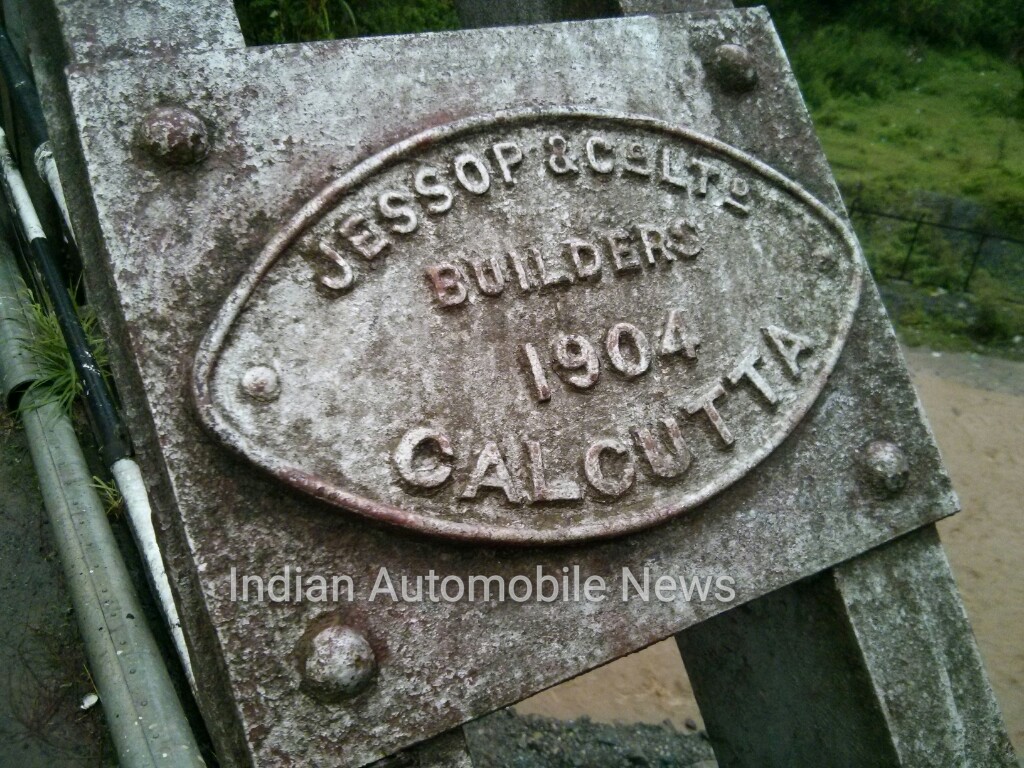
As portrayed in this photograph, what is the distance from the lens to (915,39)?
697cm

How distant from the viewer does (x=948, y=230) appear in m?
6.41

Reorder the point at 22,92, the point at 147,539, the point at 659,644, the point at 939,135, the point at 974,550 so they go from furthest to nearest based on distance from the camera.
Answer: the point at 939,135, the point at 974,550, the point at 659,644, the point at 22,92, the point at 147,539

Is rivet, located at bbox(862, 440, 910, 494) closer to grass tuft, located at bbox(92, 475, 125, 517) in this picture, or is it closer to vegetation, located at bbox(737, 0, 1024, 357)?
grass tuft, located at bbox(92, 475, 125, 517)

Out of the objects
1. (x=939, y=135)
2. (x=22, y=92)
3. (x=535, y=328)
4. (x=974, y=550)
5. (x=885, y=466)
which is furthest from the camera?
(x=939, y=135)

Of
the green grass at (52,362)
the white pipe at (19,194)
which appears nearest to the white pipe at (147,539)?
→ the green grass at (52,362)

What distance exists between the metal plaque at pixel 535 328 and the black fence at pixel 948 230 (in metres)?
5.39

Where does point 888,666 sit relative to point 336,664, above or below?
below

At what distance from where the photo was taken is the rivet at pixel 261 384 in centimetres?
112

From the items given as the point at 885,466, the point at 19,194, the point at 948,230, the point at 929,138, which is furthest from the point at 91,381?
the point at 929,138

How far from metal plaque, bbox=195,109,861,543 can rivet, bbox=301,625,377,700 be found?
17 centimetres

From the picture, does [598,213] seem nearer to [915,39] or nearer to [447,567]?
[447,567]

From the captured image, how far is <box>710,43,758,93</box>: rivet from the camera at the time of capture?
1.57 meters

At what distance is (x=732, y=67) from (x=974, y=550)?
3202 mm

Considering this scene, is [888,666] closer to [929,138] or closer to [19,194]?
[19,194]
